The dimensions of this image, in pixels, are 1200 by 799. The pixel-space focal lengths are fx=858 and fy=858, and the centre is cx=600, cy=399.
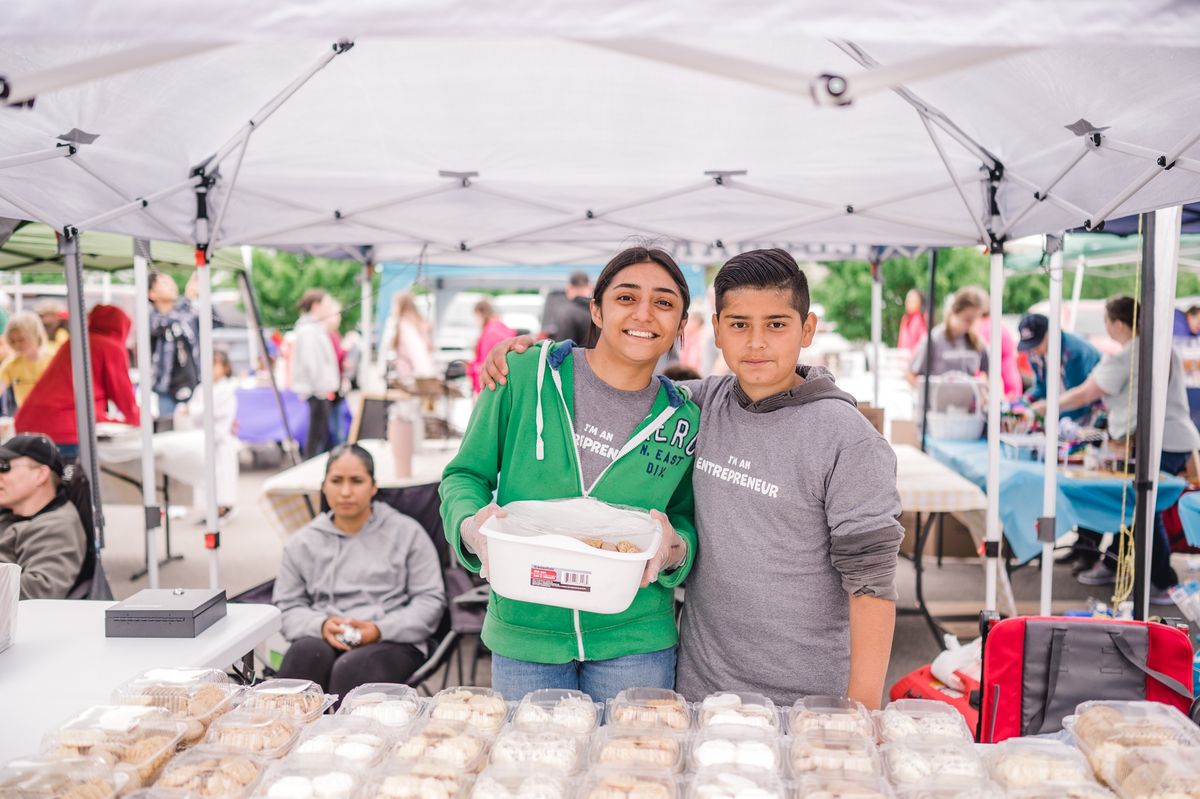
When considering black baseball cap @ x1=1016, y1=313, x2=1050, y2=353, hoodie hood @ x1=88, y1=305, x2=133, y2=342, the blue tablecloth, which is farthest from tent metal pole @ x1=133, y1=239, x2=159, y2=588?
black baseball cap @ x1=1016, y1=313, x2=1050, y2=353

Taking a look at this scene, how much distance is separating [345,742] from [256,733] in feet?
0.52

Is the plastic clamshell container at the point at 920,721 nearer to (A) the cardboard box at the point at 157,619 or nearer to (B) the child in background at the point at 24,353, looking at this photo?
(A) the cardboard box at the point at 157,619

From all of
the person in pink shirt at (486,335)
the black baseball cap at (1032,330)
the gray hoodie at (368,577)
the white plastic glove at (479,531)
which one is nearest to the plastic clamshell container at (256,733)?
the white plastic glove at (479,531)

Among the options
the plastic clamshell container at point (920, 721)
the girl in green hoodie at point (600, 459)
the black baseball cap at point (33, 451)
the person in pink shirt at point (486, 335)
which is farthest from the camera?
the person in pink shirt at point (486, 335)

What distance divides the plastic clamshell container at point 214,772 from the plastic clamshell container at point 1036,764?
116 centimetres

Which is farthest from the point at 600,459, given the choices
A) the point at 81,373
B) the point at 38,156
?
the point at 81,373

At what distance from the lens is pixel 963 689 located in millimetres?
3104

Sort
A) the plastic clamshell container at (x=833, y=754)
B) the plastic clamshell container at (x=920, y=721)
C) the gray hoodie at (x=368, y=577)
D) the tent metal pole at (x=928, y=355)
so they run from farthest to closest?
the tent metal pole at (x=928, y=355) < the gray hoodie at (x=368, y=577) < the plastic clamshell container at (x=920, y=721) < the plastic clamshell container at (x=833, y=754)

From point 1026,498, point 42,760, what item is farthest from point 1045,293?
point 42,760

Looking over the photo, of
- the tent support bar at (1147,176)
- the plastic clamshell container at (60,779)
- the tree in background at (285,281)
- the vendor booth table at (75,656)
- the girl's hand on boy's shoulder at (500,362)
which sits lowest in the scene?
the vendor booth table at (75,656)

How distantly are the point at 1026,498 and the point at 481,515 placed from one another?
3.78 m

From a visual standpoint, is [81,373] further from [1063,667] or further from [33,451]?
[1063,667]

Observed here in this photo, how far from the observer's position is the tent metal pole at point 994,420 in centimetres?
379

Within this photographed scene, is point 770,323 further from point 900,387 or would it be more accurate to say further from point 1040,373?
point 900,387
